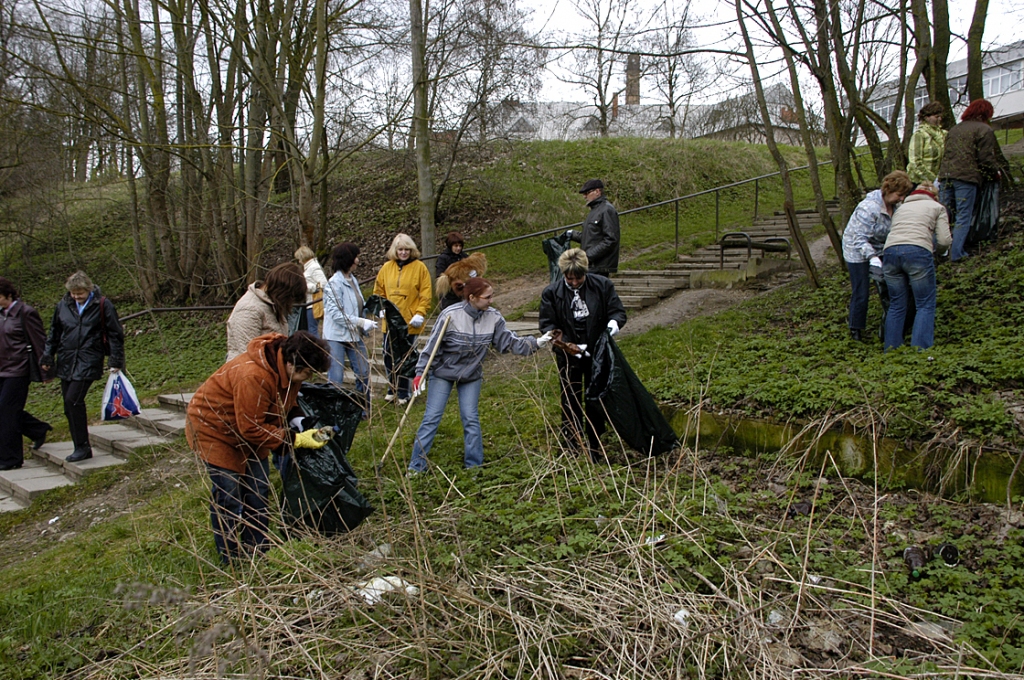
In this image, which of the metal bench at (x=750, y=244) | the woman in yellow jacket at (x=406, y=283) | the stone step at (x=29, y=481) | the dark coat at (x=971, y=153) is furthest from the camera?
the metal bench at (x=750, y=244)

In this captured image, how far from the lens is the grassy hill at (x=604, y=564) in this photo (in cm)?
289

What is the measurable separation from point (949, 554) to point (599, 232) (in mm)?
4456

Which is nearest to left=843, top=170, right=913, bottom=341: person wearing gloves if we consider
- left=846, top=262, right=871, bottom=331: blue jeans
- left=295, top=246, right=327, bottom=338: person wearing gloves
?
left=846, top=262, right=871, bottom=331: blue jeans

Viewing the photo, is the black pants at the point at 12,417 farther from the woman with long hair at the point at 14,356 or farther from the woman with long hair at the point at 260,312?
the woman with long hair at the point at 260,312

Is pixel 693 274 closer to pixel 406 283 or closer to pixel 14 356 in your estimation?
pixel 406 283

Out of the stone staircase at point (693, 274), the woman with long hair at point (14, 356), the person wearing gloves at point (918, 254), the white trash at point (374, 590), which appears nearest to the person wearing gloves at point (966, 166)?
the person wearing gloves at point (918, 254)

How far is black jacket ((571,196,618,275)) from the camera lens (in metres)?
7.21

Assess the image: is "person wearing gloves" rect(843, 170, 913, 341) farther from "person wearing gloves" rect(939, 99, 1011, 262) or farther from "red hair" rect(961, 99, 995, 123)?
"red hair" rect(961, 99, 995, 123)

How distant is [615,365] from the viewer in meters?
4.92

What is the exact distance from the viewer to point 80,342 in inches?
269

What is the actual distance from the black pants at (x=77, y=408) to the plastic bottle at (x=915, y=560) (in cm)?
668

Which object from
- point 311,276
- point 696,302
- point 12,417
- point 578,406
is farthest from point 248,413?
point 696,302

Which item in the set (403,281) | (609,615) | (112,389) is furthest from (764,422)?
(112,389)

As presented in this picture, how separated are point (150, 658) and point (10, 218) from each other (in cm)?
1741
